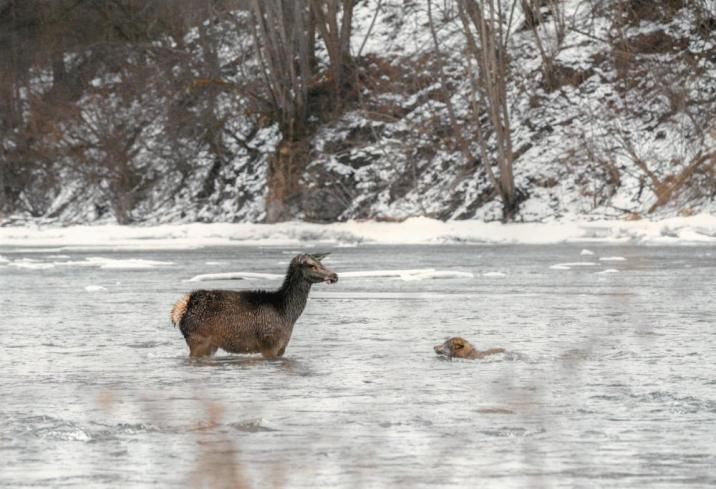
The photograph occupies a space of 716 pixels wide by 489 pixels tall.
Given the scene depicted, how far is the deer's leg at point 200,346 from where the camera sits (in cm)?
1245

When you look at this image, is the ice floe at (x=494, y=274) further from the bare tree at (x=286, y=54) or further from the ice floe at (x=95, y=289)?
the bare tree at (x=286, y=54)

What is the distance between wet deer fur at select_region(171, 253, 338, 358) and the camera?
40.7ft

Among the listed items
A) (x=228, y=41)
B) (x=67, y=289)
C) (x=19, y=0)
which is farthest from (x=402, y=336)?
(x=19, y=0)

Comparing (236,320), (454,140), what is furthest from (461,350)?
(454,140)

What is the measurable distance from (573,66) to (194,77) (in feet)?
40.3

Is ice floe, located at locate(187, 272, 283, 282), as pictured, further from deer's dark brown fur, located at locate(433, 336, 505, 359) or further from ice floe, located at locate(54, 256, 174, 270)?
deer's dark brown fur, located at locate(433, 336, 505, 359)

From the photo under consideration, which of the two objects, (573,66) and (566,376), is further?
(573,66)

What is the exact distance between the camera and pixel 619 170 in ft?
133

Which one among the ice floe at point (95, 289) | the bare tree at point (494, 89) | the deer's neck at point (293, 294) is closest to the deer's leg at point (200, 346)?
the deer's neck at point (293, 294)

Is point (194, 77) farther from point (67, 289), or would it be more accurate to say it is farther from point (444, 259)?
point (67, 289)

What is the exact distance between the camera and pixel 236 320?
12.4 metres

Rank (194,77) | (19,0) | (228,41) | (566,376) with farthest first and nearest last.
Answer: (19,0) → (228,41) → (194,77) → (566,376)

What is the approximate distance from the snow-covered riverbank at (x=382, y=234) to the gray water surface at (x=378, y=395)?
590 inches

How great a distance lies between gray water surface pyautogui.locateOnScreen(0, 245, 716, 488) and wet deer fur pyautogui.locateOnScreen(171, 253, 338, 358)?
197mm
